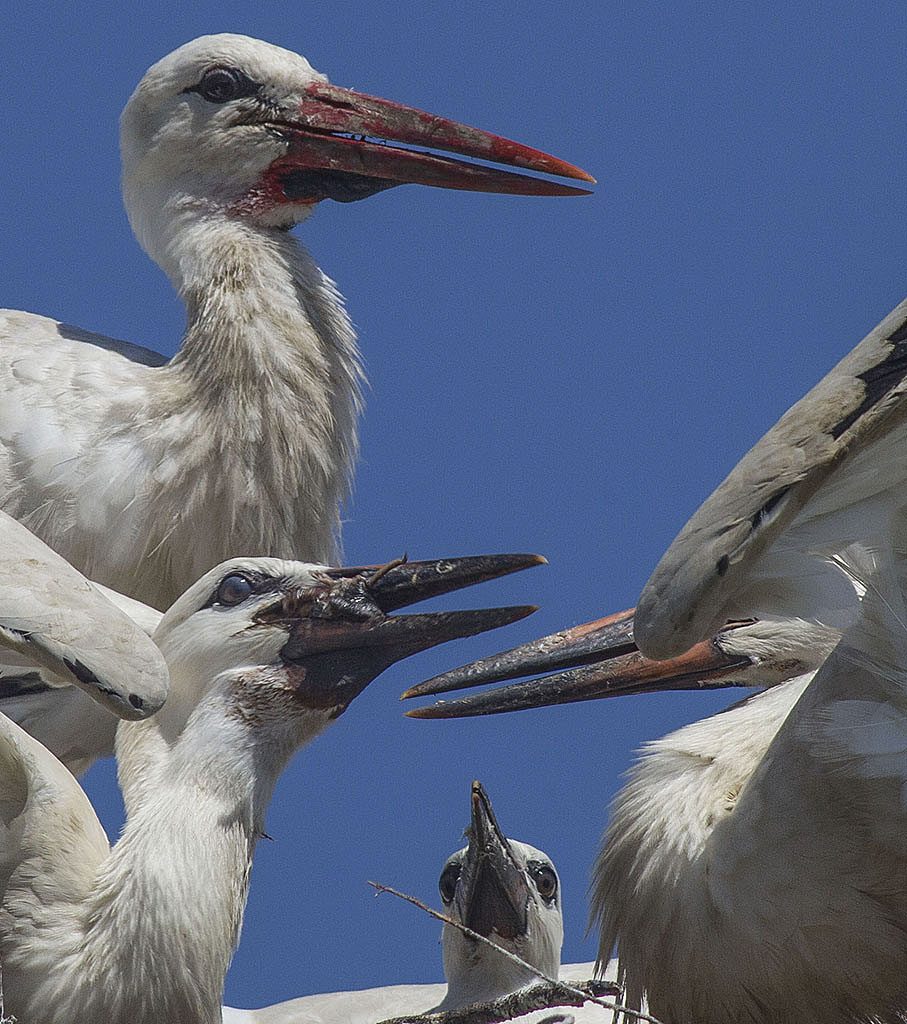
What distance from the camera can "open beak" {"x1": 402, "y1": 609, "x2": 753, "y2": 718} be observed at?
385cm

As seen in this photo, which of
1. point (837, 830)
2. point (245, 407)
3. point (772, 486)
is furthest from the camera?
point (245, 407)

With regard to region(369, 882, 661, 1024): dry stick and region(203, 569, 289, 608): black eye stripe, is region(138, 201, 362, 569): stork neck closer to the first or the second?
region(203, 569, 289, 608): black eye stripe

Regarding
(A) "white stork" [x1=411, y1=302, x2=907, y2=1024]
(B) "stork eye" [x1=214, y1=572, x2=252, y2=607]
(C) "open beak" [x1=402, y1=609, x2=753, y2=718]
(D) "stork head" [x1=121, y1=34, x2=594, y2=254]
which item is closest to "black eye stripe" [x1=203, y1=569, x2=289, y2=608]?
(B) "stork eye" [x1=214, y1=572, x2=252, y2=607]

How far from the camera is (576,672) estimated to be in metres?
3.86

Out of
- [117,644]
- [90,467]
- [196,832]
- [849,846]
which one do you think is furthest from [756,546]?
[90,467]

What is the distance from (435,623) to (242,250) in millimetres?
1310

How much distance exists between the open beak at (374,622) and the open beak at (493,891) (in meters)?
1.01

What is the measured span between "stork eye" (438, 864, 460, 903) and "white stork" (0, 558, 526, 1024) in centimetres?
125

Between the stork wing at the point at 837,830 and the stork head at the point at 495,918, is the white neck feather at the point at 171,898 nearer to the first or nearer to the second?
the stork wing at the point at 837,830

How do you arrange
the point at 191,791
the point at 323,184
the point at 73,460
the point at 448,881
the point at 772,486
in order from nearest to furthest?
1. the point at 772,486
2. the point at 191,791
3. the point at 73,460
4. the point at 323,184
5. the point at 448,881

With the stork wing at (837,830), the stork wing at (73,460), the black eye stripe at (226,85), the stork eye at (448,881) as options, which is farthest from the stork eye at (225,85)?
the stork wing at (837,830)

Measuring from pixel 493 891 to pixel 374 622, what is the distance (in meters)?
1.17

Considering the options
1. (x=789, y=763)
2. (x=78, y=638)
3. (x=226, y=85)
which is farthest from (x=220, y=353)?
(x=789, y=763)

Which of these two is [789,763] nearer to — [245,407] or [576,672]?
[576,672]
